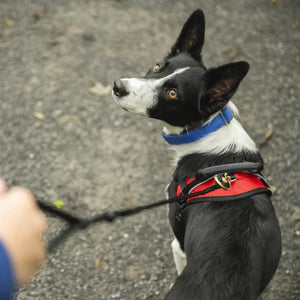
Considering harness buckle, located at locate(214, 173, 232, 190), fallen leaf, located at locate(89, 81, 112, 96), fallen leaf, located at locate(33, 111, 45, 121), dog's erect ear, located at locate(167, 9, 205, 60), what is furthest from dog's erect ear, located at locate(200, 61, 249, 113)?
fallen leaf, located at locate(33, 111, 45, 121)

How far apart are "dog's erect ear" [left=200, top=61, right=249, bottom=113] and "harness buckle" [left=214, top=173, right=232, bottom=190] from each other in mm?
455

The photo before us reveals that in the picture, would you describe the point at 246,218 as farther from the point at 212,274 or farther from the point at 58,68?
the point at 58,68

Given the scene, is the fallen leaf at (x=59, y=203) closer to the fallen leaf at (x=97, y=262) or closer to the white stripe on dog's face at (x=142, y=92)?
the fallen leaf at (x=97, y=262)

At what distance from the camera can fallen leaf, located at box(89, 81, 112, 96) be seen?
4.22 metres

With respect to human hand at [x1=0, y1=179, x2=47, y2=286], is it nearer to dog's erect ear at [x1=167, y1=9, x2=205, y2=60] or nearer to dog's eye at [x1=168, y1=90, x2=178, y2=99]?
dog's eye at [x1=168, y1=90, x2=178, y2=99]

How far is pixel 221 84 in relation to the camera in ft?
7.79

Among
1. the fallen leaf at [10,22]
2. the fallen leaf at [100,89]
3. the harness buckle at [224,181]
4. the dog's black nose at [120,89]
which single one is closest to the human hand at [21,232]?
the harness buckle at [224,181]

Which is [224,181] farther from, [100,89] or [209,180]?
[100,89]

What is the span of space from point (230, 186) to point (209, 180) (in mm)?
141

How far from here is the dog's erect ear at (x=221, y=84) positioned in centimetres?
224

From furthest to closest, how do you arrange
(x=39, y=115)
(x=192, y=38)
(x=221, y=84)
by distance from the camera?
(x=39, y=115) < (x=192, y=38) < (x=221, y=84)

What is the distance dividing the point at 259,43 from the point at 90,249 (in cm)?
345

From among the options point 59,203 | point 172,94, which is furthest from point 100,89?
point 172,94

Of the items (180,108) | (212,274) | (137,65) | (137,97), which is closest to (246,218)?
(212,274)
